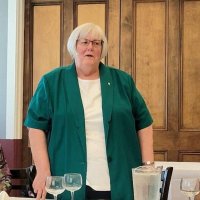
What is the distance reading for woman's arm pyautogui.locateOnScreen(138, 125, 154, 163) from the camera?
1.87 metres

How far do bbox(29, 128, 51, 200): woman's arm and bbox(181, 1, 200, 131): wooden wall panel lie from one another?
1840 millimetres

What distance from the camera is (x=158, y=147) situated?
11.1ft

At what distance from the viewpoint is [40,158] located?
1769 millimetres

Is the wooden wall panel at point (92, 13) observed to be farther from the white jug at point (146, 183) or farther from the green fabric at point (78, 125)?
the white jug at point (146, 183)

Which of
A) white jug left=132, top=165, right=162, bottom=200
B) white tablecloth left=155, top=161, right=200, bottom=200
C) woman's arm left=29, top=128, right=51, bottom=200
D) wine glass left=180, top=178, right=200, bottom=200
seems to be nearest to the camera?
white jug left=132, top=165, right=162, bottom=200

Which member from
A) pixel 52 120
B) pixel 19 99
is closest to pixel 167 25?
pixel 19 99

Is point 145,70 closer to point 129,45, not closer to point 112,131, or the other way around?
point 129,45

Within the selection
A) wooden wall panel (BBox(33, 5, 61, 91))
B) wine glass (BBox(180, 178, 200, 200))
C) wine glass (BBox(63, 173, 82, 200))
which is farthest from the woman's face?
wooden wall panel (BBox(33, 5, 61, 91))

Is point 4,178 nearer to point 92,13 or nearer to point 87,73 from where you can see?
point 87,73

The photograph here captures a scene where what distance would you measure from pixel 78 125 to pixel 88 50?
1.15 feet

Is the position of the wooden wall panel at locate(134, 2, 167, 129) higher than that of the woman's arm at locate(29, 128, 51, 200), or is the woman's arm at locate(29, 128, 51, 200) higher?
the wooden wall panel at locate(134, 2, 167, 129)

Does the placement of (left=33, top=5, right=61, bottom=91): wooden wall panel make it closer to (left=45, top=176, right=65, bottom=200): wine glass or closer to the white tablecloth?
the white tablecloth

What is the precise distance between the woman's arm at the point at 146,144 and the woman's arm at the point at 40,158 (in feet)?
1.47

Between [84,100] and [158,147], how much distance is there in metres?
1.72
